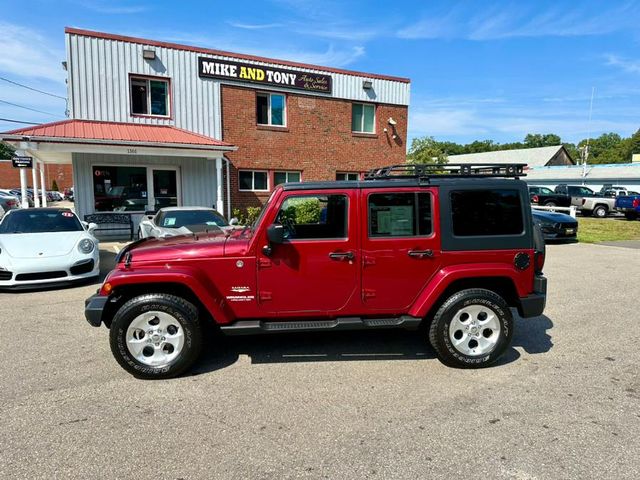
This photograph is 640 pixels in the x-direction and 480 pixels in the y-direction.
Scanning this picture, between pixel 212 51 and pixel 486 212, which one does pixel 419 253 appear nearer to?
pixel 486 212

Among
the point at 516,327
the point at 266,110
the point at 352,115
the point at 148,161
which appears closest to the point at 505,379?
the point at 516,327

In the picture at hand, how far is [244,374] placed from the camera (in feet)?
12.9

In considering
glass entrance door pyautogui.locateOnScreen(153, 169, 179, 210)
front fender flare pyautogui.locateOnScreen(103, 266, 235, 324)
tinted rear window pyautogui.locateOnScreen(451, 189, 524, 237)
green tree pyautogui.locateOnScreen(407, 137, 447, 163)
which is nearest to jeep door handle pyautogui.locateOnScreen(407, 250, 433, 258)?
tinted rear window pyautogui.locateOnScreen(451, 189, 524, 237)

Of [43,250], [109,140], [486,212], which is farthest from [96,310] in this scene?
[109,140]

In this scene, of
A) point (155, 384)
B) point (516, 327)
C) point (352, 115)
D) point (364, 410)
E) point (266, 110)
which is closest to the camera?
point (364, 410)

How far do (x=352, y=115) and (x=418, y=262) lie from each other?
1625cm

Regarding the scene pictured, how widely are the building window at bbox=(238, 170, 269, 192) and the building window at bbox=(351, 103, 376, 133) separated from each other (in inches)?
196

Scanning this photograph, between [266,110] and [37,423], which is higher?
[266,110]

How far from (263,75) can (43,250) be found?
39.1ft

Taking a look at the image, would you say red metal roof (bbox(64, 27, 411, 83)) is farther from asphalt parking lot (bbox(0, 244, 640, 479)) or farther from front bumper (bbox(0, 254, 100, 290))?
asphalt parking lot (bbox(0, 244, 640, 479))

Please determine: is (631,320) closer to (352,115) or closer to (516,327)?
(516,327)

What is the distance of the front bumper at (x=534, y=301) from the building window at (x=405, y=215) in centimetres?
123

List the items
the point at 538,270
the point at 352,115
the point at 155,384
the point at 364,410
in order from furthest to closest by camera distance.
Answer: the point at 352,115 → the point at 538,270 → the point at 155,384 → the point at 364,410

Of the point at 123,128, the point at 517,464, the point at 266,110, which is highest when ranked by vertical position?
the point at 266,110
